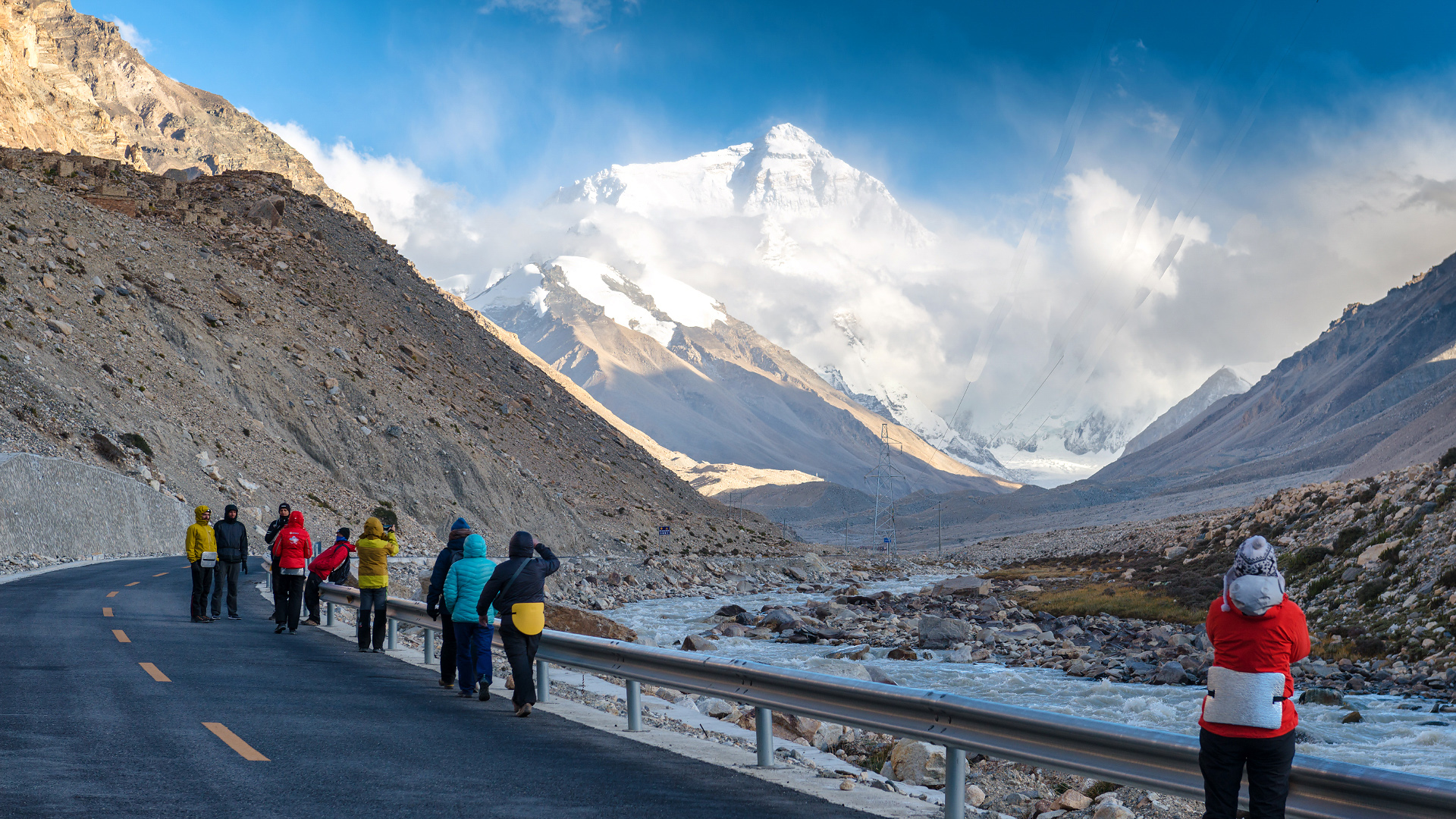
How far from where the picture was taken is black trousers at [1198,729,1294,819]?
5.33 metres

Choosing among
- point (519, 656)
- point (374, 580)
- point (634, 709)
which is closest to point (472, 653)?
point (519, 656)

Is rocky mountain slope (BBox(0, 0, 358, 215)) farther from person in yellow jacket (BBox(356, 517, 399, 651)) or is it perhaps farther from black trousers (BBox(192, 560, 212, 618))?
person in yellow jacket (BBox(356, 517, 399, 651))

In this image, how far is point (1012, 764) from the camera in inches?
519

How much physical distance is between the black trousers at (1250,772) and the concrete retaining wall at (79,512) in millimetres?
35007

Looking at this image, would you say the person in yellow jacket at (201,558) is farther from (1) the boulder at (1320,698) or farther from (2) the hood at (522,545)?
(1) the boulder at (1320,698)

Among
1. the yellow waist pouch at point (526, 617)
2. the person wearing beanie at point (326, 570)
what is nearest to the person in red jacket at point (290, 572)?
the person wearing beanie at point (326, 570)

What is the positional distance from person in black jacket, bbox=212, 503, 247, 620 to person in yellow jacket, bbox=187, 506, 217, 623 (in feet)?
0.54

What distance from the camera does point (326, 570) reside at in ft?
64.3

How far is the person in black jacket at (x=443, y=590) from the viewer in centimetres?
1192

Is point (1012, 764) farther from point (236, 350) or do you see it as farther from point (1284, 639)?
point (236, 350)

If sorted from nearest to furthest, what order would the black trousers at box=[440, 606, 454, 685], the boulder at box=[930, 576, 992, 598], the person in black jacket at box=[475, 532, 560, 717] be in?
1. the person in black jacket at box=[475, 532, 560, 717]
2. the black trousers at box=[440, 606, 454, 685]
3. the boulder at box=[930, 576, 992, 598]

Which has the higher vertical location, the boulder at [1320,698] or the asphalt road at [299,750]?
the asphalt road at [299,750]

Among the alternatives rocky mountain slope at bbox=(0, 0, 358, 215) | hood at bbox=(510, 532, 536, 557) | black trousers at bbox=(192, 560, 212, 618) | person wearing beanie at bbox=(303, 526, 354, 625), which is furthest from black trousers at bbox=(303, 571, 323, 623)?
rocky mountain slope at bbox=(0, 0, 358, 215)

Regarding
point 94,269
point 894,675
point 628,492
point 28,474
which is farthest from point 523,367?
point 894,675
